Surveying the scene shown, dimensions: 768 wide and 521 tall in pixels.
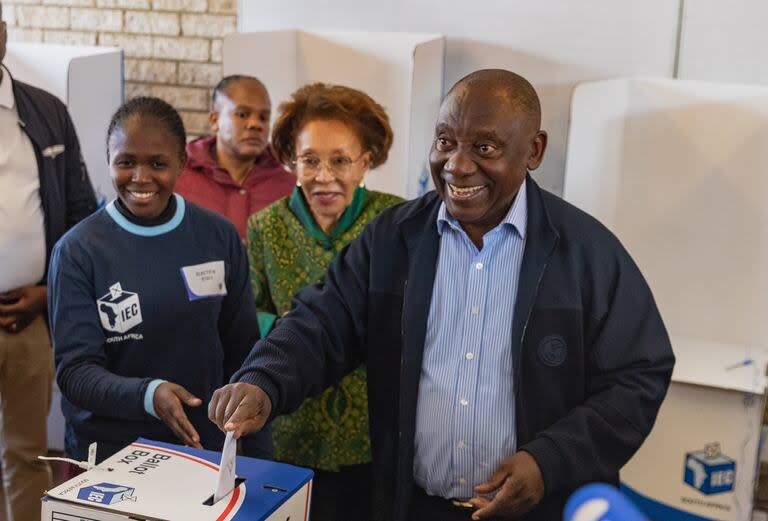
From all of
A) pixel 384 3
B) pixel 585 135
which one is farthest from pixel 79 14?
pixel 585 135

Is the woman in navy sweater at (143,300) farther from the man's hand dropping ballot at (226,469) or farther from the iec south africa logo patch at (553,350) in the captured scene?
the iec south africa logo patch at (553,350)

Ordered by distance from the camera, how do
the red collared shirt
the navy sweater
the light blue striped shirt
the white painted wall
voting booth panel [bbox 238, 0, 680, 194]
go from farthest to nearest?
voting booth panel [bbox 238, 0, 680, 194] → the white painted wall → the red collared shirt → the navy sweater → the light blue striped shirt

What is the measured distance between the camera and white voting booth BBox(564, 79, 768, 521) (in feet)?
9.23

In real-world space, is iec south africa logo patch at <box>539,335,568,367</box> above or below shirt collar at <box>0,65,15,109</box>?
below

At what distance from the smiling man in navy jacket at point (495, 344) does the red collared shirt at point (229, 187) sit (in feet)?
4.85

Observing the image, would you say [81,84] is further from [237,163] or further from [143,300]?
[143,300]

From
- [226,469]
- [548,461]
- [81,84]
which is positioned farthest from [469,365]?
[81,84]

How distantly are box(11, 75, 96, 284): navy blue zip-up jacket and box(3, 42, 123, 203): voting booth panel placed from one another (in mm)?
994

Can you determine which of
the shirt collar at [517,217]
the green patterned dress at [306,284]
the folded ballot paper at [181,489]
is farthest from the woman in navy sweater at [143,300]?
the shirt collar at [517,217]

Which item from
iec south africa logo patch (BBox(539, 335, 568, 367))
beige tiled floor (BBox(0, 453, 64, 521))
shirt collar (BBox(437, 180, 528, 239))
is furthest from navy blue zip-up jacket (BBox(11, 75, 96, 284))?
iec south africa logo patch (BBox(539, 335, 568, 367))

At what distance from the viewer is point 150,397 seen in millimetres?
1542

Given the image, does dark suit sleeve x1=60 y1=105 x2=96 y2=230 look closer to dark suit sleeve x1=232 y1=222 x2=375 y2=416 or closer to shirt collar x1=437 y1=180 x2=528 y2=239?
dark suit sleeve x1=232 y1=222 x2=375 y2=416

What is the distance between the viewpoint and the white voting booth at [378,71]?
11.2 feet

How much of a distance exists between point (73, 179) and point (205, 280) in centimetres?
95
